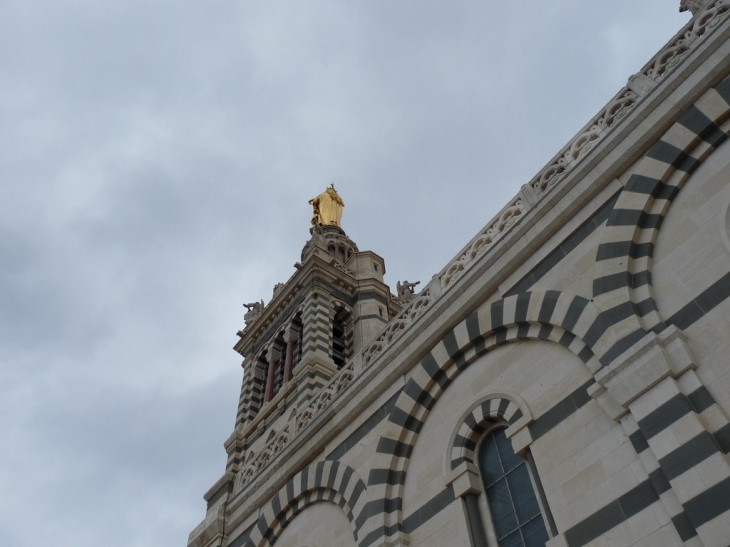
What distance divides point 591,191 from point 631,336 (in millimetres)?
2746

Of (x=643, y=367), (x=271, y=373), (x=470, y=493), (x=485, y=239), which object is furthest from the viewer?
(x=271, y=373)

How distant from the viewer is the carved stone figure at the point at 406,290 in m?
26.9

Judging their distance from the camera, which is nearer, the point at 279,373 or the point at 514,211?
the point at 514,211

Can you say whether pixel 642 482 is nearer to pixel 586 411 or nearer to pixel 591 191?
pixel 586 411

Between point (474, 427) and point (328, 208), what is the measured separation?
27.5 m

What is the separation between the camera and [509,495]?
32.0 ft

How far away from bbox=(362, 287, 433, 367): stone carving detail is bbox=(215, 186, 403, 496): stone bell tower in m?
7.72

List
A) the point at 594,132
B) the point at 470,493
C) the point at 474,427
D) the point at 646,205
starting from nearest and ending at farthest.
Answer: the point at 646,205
the point at 470,493
the point at 474,427
the point at 594,132

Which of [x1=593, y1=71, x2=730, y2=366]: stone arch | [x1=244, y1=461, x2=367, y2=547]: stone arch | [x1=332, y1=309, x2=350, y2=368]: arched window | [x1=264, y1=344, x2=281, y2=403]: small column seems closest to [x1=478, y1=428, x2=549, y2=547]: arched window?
[x1=593, y1=71, x2=730, y2=366]: stone arch

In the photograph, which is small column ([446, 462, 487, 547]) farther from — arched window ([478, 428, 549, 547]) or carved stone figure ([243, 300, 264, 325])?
carved stone figure ([243, 300, 264, 325])

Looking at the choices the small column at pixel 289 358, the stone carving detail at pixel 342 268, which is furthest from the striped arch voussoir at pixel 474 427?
the stone carving detail at pixel 342 268

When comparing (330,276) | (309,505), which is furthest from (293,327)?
(309,505)

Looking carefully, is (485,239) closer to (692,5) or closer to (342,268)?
(692,5)

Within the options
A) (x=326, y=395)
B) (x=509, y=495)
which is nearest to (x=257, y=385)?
(x=326, y=395)
